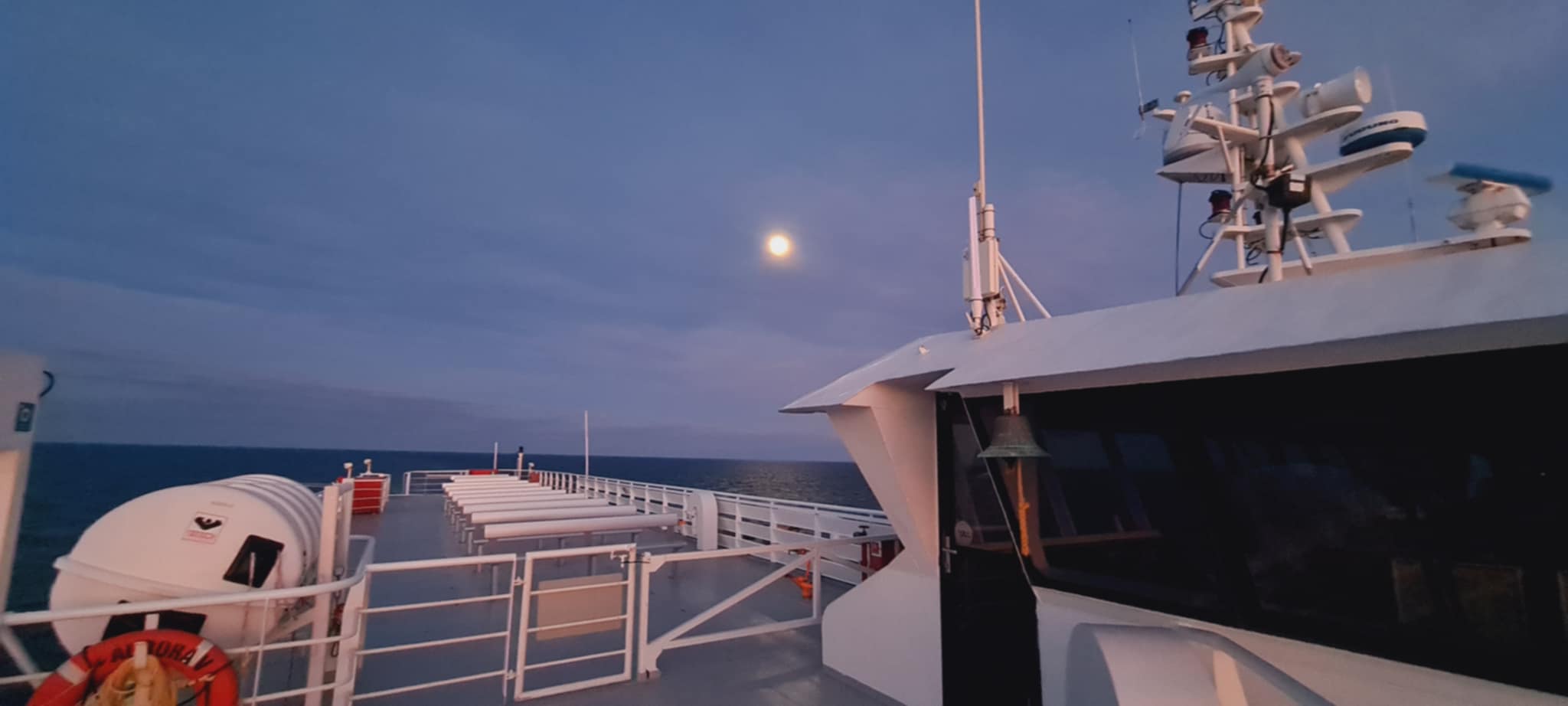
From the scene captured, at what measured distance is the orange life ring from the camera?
3.20m

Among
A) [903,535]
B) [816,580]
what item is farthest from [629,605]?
[903,535]

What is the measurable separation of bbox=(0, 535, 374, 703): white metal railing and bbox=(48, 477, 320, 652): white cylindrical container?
0.09 metres

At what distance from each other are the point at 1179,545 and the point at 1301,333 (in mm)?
1338

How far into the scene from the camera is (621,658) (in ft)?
19.9

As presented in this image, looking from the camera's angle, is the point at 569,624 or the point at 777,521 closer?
the point at 569,624

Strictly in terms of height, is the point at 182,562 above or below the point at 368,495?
above

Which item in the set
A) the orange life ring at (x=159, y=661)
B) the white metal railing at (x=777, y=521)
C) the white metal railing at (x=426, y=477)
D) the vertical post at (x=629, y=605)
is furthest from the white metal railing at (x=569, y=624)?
the white metal railing at (x=426, y=477)

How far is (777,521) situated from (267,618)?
320 inches

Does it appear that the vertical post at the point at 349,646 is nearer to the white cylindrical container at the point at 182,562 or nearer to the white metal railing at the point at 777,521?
the white cylindrical container at the point at 182,562

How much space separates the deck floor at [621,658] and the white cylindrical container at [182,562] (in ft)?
4.84

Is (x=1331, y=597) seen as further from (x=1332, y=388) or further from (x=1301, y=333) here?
(x=1301, y=333)

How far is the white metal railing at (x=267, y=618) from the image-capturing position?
10.9 ft

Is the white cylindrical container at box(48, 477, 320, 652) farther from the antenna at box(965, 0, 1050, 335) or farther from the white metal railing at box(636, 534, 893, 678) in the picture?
the antenna at box(965, 0, 1050, 335)

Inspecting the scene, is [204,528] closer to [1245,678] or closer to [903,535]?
[903,535]
